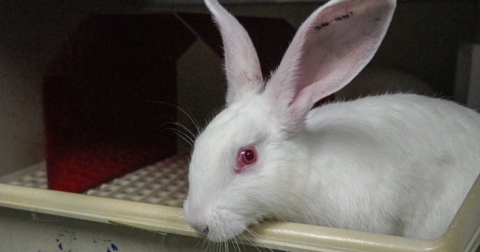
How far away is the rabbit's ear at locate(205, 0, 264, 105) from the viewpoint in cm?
Answer: 97

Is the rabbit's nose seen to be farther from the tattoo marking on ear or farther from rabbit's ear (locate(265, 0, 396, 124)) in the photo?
the tattoo marking on ear

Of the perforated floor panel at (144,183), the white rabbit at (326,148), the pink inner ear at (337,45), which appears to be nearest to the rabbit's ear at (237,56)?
the white rabbit at (326,148)

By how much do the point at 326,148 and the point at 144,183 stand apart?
2.58 ft

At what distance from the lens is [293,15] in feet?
5.42

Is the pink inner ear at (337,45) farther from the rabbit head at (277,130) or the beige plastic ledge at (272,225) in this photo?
the beige plastic ledge at (272,225)

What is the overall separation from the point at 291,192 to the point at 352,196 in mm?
148

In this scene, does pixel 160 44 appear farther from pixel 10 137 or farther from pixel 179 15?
pixel 10 137

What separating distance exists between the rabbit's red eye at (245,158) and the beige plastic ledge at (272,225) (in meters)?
0.12

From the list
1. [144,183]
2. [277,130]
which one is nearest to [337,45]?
[277,130]

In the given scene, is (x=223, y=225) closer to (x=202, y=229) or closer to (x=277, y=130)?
(x=202, y=229)

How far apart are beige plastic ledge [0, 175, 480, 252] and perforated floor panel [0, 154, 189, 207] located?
0.38 m

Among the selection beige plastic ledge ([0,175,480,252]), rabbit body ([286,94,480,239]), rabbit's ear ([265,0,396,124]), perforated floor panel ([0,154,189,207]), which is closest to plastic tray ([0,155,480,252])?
beige plastic ledge ([0,175,480,252])

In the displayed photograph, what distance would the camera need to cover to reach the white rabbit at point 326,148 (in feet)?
2.72

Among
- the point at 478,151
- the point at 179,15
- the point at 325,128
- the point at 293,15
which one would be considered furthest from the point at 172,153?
the point at 478,151
